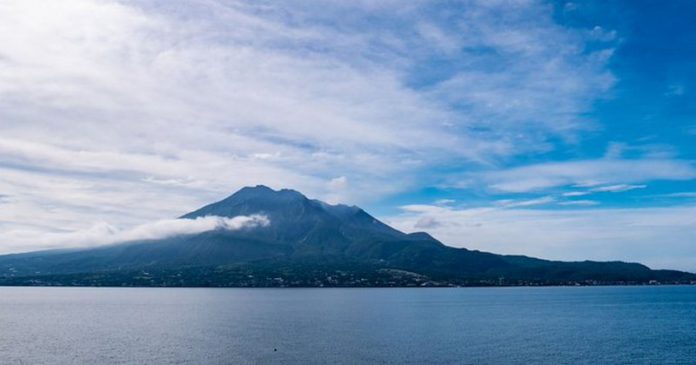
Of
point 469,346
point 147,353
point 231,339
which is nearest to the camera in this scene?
point 147,353

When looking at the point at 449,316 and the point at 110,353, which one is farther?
the point at 449,316

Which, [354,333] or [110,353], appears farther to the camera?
[354,333]

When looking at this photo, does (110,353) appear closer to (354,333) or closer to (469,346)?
(354,333)

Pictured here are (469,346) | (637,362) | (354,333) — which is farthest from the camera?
(354,333)

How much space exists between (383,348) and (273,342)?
85.3 ft

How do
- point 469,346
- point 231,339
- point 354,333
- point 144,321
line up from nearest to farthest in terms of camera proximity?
1. point 469,346
2. point 231,339
3. point 354,333
4. point 144,321

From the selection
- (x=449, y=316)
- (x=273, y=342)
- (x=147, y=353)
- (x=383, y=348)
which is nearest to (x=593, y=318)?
(x=449, y=316)

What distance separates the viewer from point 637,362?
100688mm

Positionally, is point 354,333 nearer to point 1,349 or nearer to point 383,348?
point 383,348

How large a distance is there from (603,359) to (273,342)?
223 feet

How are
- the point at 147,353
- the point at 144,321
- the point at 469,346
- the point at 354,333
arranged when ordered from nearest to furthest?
A: the point at 147,353 → the point at 469,346 → the point at 354,333 → the point at 144,321

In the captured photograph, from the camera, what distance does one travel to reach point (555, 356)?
Answer: 106312 mm

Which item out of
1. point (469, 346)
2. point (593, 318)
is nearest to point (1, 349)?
point (469, 346)

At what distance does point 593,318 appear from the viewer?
183 m
